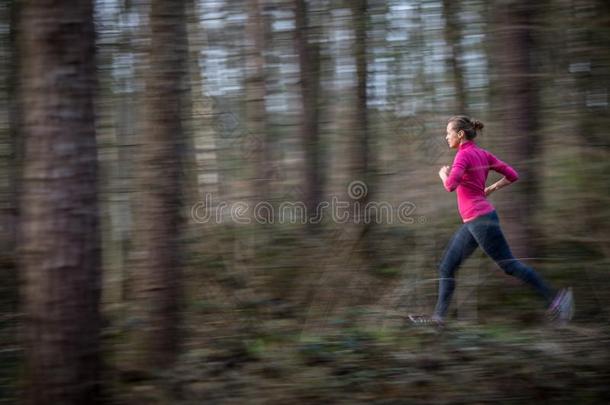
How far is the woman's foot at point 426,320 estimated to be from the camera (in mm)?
5160

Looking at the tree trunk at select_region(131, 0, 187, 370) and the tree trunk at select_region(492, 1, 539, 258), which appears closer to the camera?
the tree trunk at select_region(131, 0, 187, 370)

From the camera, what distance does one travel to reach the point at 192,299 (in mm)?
5414

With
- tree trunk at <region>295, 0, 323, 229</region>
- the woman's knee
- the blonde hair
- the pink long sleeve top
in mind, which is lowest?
the woman's knee

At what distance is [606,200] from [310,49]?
111 inches

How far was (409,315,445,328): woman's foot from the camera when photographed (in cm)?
516

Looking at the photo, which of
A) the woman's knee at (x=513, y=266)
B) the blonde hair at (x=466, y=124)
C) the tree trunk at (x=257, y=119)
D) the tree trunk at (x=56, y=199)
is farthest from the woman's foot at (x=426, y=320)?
the tree trunk at (x=56, y=199)

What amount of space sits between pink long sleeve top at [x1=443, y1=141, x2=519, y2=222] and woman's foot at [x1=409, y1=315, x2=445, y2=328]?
3.25 ft

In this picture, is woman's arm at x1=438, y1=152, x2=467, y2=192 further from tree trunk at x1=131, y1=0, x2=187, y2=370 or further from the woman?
tree trunk at x1=131, y1=0, x2=187, y2=370

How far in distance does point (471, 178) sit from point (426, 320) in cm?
136

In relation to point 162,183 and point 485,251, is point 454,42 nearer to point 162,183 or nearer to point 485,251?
point 485,251

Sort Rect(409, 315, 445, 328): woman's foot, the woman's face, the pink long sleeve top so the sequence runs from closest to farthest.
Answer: Rect(409, 315, 445, 328): woman's foot → the pink long sleeve top → the woman's face

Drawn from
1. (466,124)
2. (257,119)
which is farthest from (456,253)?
(257,119)

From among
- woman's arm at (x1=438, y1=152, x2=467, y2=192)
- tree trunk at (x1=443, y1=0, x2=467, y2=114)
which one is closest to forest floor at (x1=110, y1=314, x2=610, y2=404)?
woman's arm at (x1=438, y1=152, x2=467, y2=192)

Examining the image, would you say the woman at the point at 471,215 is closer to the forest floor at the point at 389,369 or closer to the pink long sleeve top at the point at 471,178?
the pink long sleeve top at the point at 471,178
